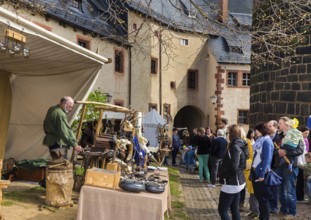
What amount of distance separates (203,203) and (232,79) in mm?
20041

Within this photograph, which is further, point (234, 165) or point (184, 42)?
point (184, 42)

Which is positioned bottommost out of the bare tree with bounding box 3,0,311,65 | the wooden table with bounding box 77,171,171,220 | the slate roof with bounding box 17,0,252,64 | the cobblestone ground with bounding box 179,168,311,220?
the cobblestone ground with bounding box 179,168,311,220

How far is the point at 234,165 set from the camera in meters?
5.23

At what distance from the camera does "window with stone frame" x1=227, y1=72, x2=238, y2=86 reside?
2745cm

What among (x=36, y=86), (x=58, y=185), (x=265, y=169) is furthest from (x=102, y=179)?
(x=36, y=86)

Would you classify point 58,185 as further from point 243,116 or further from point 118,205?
point 243,116

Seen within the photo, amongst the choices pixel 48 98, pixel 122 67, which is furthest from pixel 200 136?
pixel 122 67

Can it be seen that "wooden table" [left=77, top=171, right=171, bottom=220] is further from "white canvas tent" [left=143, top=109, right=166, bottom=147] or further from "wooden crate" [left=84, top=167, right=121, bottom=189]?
"white canvas tent" [left=143, top=109, right=166, bottom=147]

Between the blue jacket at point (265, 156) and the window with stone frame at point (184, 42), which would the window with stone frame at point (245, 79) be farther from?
the blue jacket at point (265, 156)

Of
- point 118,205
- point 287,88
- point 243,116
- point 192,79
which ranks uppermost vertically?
point 192,79

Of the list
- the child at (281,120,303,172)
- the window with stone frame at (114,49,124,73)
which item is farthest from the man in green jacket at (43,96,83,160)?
the window with stone frame at (114,49,124,73)

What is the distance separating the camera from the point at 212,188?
34.1ft

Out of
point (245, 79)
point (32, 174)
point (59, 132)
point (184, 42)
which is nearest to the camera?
point (59, 132)

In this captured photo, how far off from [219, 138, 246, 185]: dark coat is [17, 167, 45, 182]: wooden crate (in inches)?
A: 161
